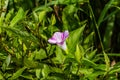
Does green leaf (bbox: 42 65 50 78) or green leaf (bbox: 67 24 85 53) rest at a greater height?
green leaf (bbox: 67 24 85 53)

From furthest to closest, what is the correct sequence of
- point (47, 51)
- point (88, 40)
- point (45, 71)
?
point (88, 40), point (47, 51), point (45, 71)

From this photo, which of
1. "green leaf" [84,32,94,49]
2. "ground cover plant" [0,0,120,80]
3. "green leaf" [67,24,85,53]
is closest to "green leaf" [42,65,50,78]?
"ground cover plant" [0,0,120,80]

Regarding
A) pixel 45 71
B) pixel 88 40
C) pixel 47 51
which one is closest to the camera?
pixel 45 71

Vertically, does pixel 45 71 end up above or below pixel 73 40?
below

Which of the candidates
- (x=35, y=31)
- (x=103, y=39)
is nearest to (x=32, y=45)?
(x=35, y=31)

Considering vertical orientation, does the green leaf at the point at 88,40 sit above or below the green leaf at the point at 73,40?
below

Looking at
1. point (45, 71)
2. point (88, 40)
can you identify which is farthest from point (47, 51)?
point (88, 40)

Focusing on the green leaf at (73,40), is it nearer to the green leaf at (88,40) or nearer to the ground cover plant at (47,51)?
the ground cover plant at (47,51)

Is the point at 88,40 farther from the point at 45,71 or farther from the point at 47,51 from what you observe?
the point at 45,71

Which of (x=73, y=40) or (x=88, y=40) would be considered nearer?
(x=73, y=40)

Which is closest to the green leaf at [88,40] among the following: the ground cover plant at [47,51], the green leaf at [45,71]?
the ground cover plant at [47,51]

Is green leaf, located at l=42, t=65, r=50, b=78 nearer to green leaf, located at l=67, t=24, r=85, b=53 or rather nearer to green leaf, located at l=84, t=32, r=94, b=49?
green leaf, located at l=67, t=24, r=85, b=53
